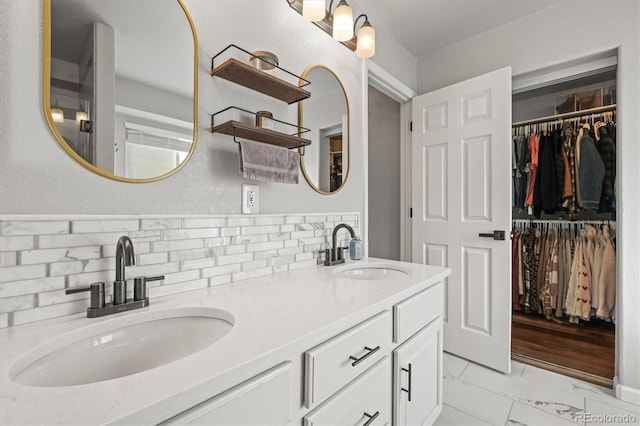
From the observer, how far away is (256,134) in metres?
1.28

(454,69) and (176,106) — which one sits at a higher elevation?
(454,69)

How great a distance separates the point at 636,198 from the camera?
69.8 inches

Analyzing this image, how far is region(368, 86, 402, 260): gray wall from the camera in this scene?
118 inches

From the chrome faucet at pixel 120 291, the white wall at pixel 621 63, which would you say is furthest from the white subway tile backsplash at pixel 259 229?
the white wall at pixel 621 63

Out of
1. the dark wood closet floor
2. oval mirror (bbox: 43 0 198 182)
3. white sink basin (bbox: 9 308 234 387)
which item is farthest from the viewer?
the dark wood closet floor

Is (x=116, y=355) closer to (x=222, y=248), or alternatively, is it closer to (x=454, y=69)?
(x=222, y=248)

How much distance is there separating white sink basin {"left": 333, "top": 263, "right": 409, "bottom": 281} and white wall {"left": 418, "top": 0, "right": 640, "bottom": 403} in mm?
1450

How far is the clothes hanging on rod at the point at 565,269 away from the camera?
8.68 ft

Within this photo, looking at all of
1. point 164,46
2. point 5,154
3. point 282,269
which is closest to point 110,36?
point 164,46

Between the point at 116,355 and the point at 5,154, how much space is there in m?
0.59

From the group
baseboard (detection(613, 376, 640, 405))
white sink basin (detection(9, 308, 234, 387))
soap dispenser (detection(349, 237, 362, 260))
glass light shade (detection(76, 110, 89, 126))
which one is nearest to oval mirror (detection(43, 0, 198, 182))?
glass light shade (detection(76, 110, 89, 126))

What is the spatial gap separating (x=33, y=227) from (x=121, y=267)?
0.23 metres

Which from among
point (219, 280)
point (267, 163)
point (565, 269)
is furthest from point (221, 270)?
point (565, 269)

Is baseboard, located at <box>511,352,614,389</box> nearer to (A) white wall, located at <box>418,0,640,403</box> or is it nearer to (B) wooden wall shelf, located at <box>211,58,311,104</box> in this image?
(A) white wall, located at <box>418,0,640,403</box>
